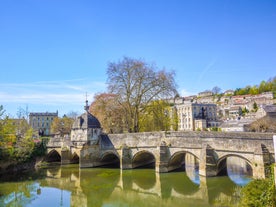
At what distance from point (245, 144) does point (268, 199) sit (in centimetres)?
981

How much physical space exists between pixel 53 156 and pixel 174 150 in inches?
726

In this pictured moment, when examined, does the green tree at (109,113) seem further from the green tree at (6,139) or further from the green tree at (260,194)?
the green tree at (260,194)

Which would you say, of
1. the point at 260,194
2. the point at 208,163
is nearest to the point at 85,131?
the point at 208,163

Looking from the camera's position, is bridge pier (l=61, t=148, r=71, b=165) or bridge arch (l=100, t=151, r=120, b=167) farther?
bridge pier (l=61, t=148, r=71, b=165)

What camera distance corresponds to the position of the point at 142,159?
26156 millimetres

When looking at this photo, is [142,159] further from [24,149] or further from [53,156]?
[53,156]

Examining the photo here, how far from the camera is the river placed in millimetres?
14984

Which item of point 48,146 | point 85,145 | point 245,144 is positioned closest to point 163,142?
point 245,144

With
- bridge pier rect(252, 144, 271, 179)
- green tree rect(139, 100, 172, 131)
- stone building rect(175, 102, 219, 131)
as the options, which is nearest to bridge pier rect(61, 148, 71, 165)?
green tree rect(139, 100, 172, 131)

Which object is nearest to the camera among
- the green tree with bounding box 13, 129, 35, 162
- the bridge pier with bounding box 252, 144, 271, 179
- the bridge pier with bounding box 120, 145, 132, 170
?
the bridge pier with bounding box 252, 144, 271, 179

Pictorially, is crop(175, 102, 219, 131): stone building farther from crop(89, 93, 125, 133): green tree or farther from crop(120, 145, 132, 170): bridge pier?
crop(120, 145, 132, 170): bridge pier

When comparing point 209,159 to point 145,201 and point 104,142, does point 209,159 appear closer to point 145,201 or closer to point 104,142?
point 145,201

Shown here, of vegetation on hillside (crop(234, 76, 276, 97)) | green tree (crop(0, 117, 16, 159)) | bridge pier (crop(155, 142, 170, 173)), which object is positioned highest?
vegetation on hillside (crop(234, 76, 276, 97))

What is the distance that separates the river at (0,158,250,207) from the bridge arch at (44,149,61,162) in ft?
24.3
